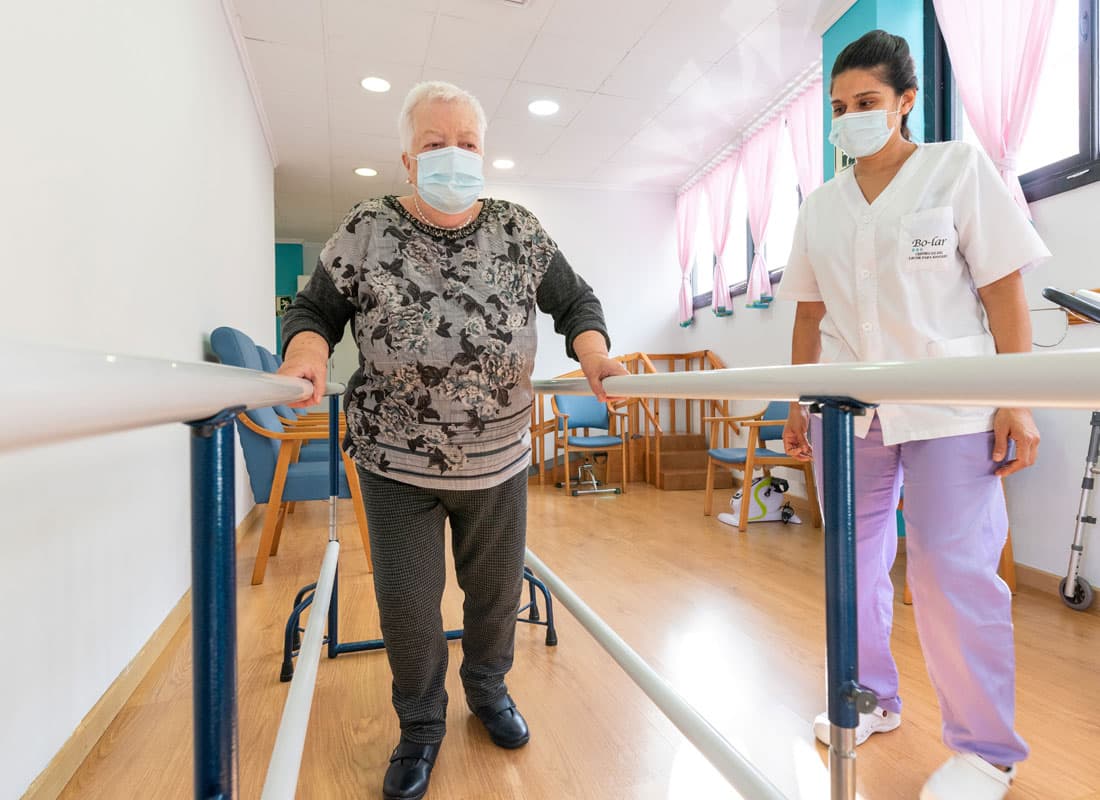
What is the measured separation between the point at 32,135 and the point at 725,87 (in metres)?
3.84

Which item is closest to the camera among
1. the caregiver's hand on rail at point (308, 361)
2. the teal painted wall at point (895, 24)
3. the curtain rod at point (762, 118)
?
the caregiver's hand on rail at point (308, 361)

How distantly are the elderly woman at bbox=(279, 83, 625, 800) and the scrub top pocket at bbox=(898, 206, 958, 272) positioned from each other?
23.8 inches

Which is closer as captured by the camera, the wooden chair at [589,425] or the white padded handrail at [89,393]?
the white padded handrail at [89,393]

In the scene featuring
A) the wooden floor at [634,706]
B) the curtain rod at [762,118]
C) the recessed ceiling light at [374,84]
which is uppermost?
the curtain rod at [762,118]

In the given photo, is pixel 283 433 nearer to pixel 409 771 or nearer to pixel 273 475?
pixel 273 475

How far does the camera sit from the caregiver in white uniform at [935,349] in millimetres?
1134

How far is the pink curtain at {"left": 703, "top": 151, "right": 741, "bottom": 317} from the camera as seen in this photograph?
5.10 m

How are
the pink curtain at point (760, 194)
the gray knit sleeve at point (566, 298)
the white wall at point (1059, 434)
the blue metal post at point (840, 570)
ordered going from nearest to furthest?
1. the blue metal post at point (840, 570)
2. the gray knit sleeve at point (566, 298)
3. the white wall at point (1059, 434)
4. the pink curtain at point (760, 194)

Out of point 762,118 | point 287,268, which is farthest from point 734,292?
point 287,268

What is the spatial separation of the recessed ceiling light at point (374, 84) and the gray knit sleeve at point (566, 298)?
10.5 feet

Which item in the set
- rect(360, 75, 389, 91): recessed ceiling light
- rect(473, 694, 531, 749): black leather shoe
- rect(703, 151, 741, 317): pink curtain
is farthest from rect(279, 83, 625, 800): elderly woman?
rect(703, 151, 741, 317): pink curtain

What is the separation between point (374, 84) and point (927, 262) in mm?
3627

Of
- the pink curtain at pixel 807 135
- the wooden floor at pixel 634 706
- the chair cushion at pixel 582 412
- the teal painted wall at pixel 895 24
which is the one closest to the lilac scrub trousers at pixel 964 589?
the wooden floor at pixel 634 706

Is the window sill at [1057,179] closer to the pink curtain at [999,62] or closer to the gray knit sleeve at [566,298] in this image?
the pink curtain at [999,62]
